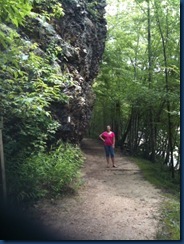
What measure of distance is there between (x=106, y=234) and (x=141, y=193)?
1.37 metres

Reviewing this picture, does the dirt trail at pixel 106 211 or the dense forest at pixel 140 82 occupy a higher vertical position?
the dense forest at pixel 140 82

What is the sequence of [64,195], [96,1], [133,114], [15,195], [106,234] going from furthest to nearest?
[133,114]
[96,1]
[64,195]
[15,195]
[106,234]

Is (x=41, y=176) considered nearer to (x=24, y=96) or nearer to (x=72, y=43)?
(x=24, y=96)

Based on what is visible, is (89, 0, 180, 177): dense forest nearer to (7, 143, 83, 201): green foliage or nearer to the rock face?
the rock face

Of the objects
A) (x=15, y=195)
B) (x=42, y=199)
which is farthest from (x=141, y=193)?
(x=15, y=195)

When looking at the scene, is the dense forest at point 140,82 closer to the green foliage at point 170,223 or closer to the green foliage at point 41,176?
the green foliage at point 170,223

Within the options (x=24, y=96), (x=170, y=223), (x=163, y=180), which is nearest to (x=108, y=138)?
(x=163, y=180)

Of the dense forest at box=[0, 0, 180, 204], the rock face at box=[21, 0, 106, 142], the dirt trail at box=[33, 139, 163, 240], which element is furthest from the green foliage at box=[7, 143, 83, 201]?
the rock face at box=[21, 0, 106, 142]

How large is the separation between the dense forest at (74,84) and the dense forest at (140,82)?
37 mm

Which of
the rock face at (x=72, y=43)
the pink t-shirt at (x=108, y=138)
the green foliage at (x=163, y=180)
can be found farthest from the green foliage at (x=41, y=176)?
the pink t-shirt at (x=108, y=138)

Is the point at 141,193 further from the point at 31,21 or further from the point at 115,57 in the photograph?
the point at 115,57

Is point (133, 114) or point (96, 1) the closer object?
point (96, 1)

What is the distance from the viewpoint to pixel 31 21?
5.14 metres

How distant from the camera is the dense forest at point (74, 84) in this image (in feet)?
12.6
